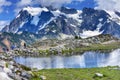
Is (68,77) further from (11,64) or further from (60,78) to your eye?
(11,64)

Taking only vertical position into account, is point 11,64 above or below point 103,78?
above

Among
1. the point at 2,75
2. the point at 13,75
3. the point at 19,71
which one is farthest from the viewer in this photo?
the point at 19,71

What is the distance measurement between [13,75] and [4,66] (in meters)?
2.36

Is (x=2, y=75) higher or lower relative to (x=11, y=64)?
lower

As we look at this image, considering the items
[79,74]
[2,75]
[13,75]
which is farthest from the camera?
[79,74]

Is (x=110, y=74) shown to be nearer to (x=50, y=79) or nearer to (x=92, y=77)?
(x=92, y=77)

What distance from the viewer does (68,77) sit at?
60.8 meters

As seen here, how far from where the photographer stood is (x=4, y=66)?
54.0 meters

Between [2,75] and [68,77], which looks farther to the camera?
[68,77]

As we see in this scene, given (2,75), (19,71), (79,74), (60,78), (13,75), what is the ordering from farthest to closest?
(79,74) < (60,78) < (19,71) < (13,75) < (2,75)

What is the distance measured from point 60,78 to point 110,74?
9.73 m

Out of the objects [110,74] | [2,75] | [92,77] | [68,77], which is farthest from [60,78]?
[2,75]

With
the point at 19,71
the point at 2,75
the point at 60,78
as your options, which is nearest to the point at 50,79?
the point at 60,78

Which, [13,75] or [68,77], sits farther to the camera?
[68,77]
